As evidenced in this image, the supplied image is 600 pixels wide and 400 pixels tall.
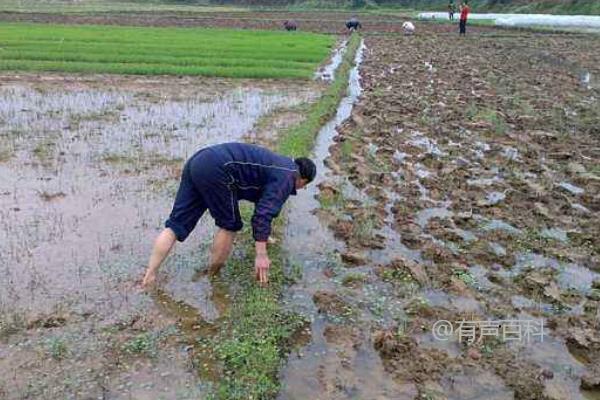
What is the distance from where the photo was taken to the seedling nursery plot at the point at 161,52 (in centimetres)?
1499

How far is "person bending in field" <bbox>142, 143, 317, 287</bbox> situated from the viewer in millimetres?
4266

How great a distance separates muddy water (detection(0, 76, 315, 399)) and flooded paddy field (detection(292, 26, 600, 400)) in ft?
2.87

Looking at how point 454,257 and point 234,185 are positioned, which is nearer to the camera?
point 234,185

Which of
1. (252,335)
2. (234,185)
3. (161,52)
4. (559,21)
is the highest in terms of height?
(559,21)

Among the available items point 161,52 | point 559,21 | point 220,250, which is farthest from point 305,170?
point 559,21

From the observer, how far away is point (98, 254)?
5105mm

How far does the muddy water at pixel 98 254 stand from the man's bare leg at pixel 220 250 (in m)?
0.13

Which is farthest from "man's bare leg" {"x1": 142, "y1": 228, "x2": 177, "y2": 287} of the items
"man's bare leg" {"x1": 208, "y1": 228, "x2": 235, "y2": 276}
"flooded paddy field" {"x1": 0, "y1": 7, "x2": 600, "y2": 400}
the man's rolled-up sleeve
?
the man's rolled-up sleeve

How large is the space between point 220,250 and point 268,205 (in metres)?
0.68

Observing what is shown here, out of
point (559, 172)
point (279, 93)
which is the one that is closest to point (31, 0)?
point (279, 93)

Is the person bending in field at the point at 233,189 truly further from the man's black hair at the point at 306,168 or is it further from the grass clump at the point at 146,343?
the grass clump at the point at 146,343

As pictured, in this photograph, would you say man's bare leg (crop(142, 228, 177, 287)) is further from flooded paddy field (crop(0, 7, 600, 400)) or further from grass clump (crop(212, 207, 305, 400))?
grass clump (crop(212, 207, 305, 400))

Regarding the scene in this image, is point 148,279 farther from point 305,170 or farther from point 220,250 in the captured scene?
point 305,170

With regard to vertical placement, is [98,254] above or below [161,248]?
below
